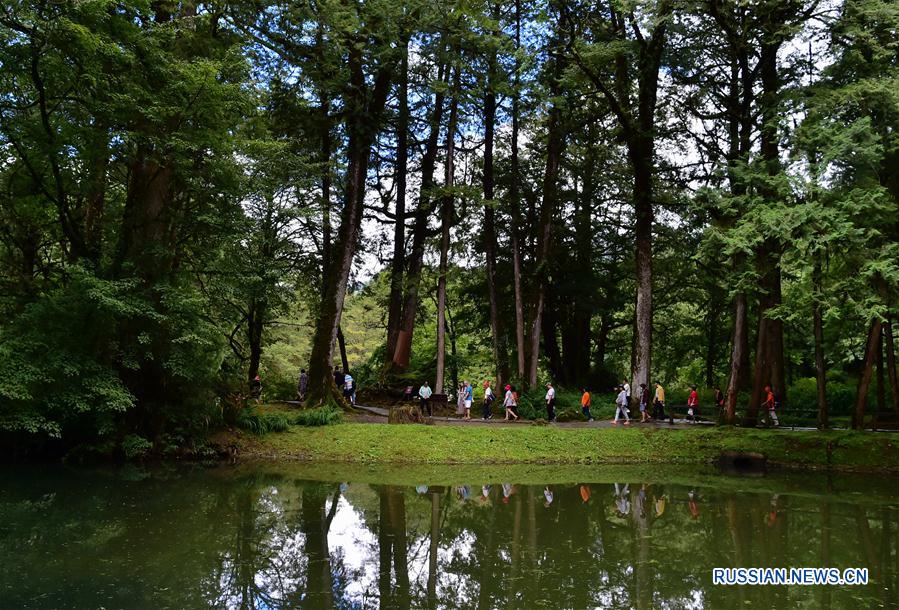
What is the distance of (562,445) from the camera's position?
65.7ft

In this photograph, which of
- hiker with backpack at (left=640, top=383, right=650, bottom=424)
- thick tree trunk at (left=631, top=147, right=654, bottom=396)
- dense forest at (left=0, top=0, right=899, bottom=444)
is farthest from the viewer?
thick tree trunk at (left=631, top=147, right=654, bottom=396)

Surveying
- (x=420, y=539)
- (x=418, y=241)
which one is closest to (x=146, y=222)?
(x=420, y=539)

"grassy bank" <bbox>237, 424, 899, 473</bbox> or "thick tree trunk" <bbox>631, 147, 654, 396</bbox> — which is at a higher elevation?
"thick tree trunk" <bbox>631, 147, 654, 396</bbox>

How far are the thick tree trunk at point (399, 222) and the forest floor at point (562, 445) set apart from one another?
797cm

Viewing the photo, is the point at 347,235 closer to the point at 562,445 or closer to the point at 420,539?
the point at 562,445

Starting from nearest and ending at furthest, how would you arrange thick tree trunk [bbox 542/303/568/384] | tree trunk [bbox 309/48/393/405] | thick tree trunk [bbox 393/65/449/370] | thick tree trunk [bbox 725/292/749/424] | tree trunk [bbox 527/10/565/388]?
thick tree trunk [bbox 725/292/749/424], tree trunk [bbox 309/48/393/405], tree trunk [bbox 527/10/565/388], thick tree trunk [bbox 393/65/449/370], thick tree trunk [bbox 542/303/568/384]

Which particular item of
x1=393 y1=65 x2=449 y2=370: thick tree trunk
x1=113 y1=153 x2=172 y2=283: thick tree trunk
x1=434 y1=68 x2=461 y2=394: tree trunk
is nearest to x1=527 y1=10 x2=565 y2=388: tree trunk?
x1=434 y1=68 x2=461 y2=394: tree trunk

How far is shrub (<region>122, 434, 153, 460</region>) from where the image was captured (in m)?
16.8

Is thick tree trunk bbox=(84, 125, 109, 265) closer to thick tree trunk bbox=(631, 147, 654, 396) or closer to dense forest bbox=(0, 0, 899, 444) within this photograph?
dense forest bbox=(0, 0, 899, 444)

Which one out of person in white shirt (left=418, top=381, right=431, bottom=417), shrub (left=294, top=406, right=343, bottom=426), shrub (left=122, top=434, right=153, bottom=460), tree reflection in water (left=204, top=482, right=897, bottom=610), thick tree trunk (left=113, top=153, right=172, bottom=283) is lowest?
tree reflection in water (left=204, top=482, right=897, bottom=610)

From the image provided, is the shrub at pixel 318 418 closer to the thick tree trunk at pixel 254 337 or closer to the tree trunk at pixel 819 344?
the thick tree trunk at pixel 254 337

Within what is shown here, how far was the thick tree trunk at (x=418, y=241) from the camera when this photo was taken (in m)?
27.0

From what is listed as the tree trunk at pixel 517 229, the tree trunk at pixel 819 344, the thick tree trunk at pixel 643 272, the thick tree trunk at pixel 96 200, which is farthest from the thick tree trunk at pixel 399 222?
the tree trunk at pixel 819 344

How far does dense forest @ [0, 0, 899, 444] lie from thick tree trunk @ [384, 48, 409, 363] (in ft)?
0.40
